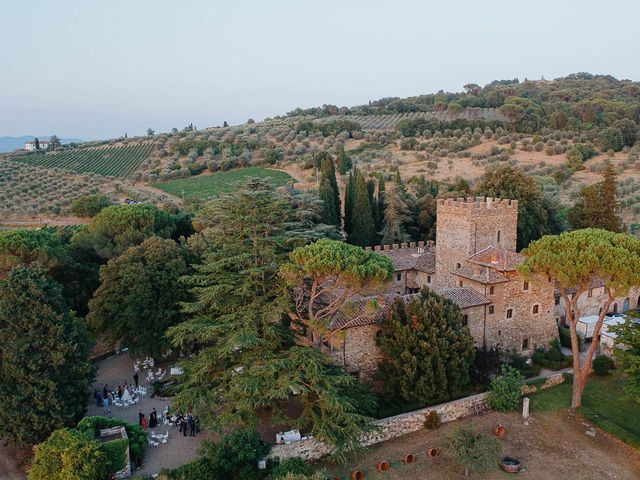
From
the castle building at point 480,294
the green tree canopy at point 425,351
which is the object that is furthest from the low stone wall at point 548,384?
the green tree canopy at point 425,351

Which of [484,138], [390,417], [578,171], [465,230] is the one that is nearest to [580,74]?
[484,138]

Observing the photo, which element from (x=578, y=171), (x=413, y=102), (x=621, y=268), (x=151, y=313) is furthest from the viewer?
(x=413, y=102)

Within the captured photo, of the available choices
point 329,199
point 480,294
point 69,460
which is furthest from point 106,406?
point 329,199

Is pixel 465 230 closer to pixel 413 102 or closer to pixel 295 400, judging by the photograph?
pixel 295 400

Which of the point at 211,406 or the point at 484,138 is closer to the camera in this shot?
the point at 211,406

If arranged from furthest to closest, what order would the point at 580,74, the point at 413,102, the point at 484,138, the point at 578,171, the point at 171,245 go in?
the point at 580,74, the point at 413,102, the point at 484,138, the point at 578,171, the point at 171,245

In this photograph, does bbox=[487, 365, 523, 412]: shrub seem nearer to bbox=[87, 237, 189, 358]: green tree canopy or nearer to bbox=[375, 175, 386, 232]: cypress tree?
bbox=[87, 237, 189, 358]: green tree canopy

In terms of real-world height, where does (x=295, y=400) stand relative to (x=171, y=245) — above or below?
below

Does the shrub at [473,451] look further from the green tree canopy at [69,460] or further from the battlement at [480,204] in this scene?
the battlement at [480,204]
